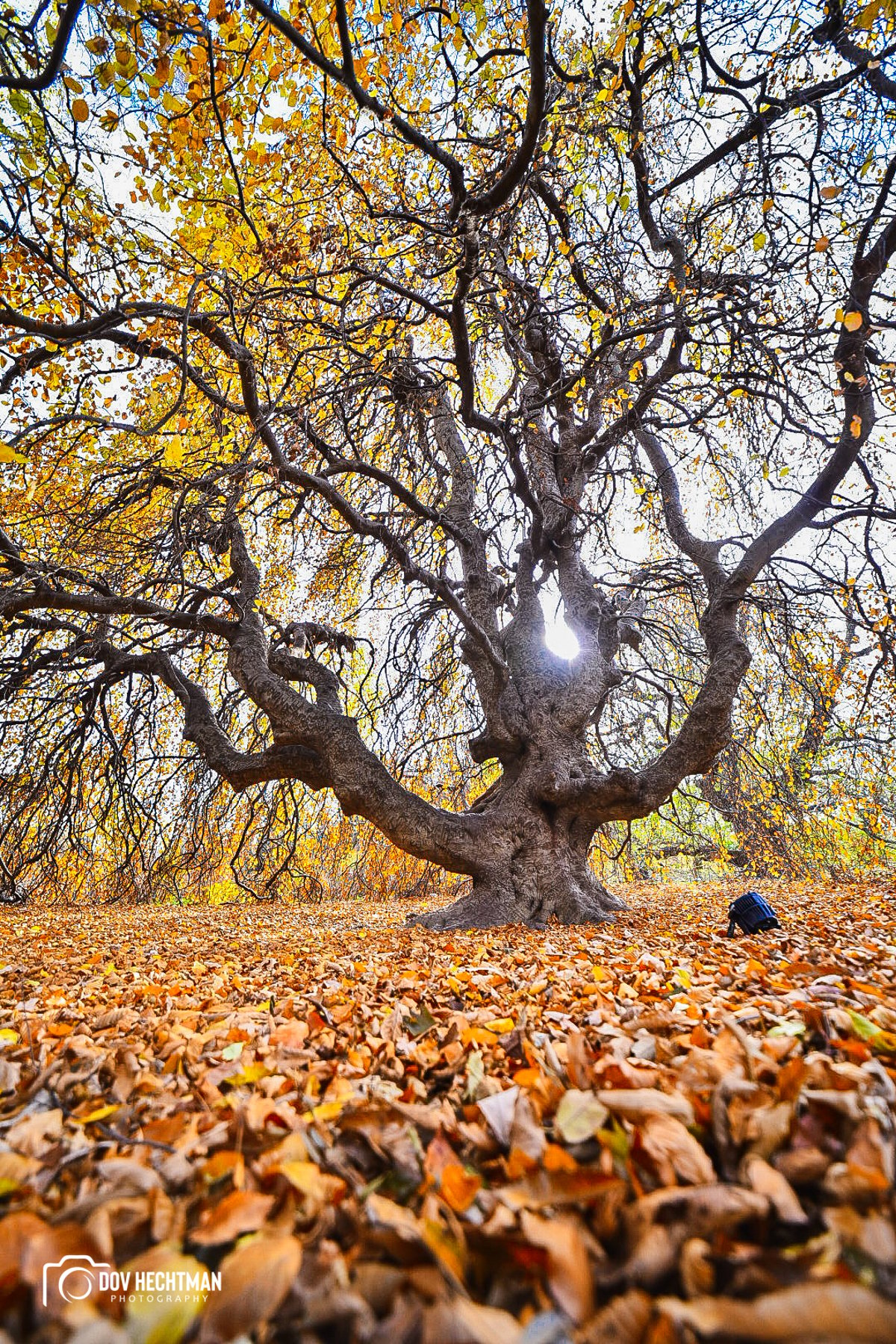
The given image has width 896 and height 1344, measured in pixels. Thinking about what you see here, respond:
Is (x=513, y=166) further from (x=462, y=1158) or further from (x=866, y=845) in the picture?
(x=866, y=845)

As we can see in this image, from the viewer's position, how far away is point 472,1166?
33.9 inches

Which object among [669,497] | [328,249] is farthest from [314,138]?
[669,497]

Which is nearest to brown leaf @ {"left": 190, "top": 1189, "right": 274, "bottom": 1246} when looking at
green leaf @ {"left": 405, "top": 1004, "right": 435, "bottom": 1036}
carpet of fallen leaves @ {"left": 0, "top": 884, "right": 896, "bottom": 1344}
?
carpet of fallen leaves @ {"left": 0, "top": 884, "right": 896, "bottom": 1344}

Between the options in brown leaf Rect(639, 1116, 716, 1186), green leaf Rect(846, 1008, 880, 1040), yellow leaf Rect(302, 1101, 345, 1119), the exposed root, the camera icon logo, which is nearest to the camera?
the camera icon logo

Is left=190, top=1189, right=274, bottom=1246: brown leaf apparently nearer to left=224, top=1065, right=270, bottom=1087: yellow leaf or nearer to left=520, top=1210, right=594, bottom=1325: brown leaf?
left=520, top=1210, right=594, bottom=1325: brown leaf

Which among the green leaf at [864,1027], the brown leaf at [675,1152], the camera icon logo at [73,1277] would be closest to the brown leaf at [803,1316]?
the brown leaf at [675,1152]

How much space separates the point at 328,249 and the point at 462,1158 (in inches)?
134

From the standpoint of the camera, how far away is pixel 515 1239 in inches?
25.9

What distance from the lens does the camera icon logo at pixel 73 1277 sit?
2.06ft

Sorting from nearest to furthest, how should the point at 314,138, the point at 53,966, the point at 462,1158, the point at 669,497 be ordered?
the point at 462,1158 → the point at 53,966 → the point at 314,138 → the point at 669,497

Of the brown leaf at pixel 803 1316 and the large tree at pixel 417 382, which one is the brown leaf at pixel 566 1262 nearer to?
the brown leaf at pixel 803 1316

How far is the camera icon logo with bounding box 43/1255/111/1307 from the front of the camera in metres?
0.63

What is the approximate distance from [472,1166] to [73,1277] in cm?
47

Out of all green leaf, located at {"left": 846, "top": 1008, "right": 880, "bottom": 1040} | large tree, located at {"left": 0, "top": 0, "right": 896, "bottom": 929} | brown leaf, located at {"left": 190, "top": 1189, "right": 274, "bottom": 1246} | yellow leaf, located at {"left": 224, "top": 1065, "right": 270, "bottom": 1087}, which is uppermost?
large tree, located at {"left": 0, "top": 0, "right": 896, "bottom": 929}
